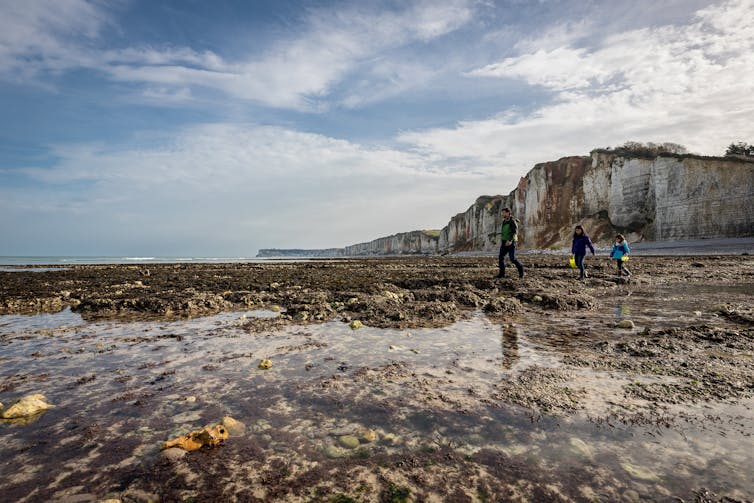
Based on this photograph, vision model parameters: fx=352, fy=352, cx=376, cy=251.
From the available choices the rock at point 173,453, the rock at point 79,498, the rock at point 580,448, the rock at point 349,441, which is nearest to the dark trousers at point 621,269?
the rock at point 580,448

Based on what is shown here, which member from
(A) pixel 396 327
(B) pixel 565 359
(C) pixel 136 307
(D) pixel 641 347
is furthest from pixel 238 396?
(C) pixel 136 307

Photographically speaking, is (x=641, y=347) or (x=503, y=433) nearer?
(x=503, y=433)

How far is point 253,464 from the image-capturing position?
216 cm

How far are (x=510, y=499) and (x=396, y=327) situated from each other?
13.6ft

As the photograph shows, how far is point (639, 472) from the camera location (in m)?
2.02

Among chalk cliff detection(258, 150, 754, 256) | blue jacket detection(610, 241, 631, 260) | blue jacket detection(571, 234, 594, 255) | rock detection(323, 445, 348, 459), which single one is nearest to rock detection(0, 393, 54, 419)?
rock detection(323, 445, 348, 459)

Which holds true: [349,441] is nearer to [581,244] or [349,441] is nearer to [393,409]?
[393,409]

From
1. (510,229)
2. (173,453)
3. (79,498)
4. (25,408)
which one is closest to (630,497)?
(173,453)

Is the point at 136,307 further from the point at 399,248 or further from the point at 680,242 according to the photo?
the point at 399,248

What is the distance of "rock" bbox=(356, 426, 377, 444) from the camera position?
2.43 metres

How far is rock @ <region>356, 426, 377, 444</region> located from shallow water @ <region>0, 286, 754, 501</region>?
0.15 feet

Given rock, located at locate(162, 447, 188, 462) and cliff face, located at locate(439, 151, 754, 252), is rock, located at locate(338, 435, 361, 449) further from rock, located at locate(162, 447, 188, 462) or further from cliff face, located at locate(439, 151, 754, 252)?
cliff face, located at locate(439, 151, 754, 252)

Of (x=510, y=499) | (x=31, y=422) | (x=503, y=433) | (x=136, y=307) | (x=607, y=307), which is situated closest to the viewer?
(x=510, y=499)

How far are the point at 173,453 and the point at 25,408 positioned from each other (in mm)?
1673
